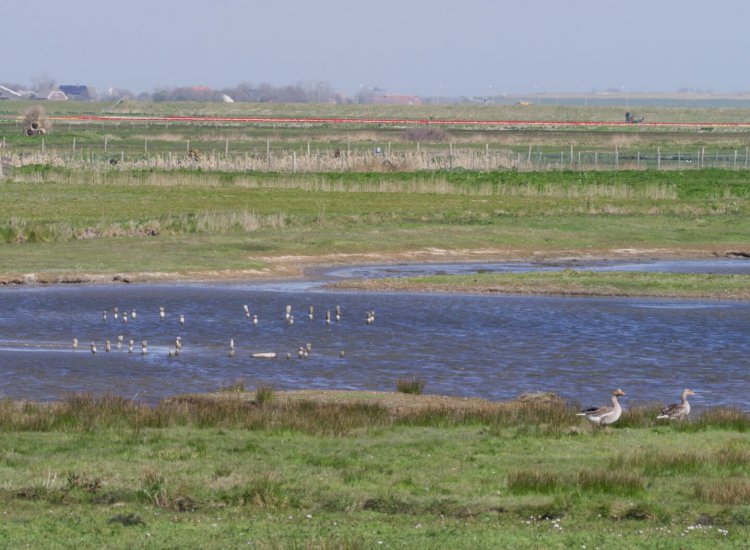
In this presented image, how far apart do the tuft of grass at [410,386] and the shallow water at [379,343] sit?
631mm

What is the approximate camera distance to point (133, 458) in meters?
16.7

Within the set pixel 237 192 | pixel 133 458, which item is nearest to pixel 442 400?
pixel 133 458

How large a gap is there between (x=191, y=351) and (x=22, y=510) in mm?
14546

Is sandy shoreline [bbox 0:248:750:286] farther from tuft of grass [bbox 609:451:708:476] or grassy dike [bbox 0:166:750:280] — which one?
tuft of grass [bbox 609:451:708:476]

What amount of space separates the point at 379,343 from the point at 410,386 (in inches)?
255

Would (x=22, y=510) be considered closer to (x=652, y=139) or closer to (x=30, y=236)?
(x=30, y=236)

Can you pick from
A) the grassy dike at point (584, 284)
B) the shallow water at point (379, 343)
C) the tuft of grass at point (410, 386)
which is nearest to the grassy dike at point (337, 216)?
the shallow water at point (379, 343)

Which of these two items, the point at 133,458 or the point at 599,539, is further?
the point at 133,458

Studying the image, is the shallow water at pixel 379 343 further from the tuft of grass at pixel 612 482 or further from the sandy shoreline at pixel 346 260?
the tuft of grass at pixel 612 482

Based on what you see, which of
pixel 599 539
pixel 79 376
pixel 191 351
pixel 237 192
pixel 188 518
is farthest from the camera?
pixel 237 192

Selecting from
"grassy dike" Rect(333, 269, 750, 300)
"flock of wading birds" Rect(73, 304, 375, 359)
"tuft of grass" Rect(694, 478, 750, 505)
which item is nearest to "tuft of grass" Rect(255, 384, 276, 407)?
"flock of wading birds" Rect(73, 304, 375, 359)

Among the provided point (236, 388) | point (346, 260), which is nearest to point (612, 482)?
point (236, 388)

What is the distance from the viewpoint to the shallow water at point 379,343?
82.0 feet

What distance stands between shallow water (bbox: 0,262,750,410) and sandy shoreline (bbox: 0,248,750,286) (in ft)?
3.43
